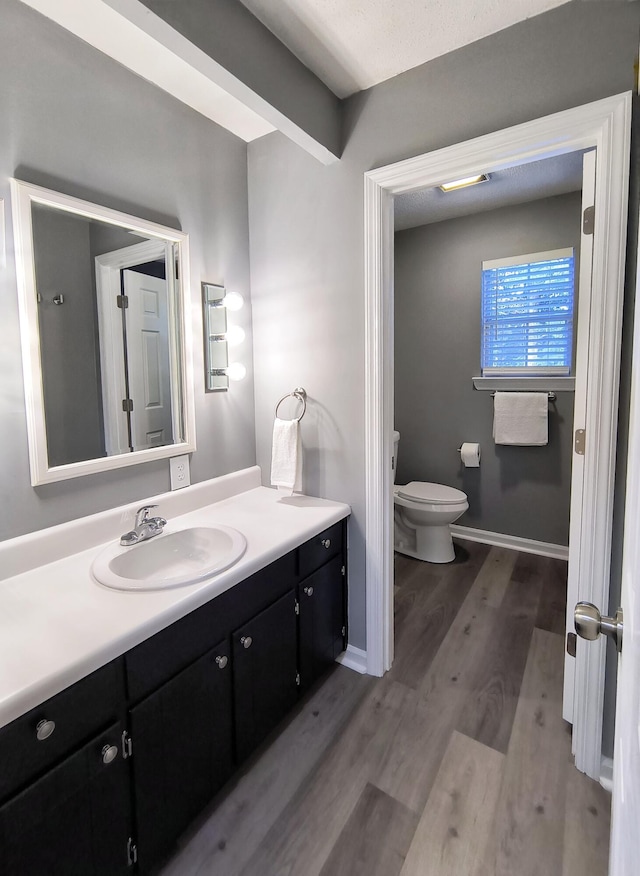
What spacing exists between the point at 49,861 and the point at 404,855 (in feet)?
2.97

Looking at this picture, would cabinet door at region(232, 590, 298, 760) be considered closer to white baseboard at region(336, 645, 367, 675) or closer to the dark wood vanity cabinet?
the dark wood vanity cabinet

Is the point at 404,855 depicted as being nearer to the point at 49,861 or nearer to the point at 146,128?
the point at 49,861

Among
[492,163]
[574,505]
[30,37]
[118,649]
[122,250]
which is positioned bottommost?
[118,649]

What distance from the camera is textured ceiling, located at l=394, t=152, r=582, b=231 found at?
2.33m

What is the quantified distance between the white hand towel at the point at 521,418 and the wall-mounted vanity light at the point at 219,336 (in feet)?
6.10

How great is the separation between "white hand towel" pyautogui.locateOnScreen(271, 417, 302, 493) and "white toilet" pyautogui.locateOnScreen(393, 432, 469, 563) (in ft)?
3.31

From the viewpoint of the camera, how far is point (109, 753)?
3.17 feet

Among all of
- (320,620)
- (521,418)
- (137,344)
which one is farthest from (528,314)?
(137,344)

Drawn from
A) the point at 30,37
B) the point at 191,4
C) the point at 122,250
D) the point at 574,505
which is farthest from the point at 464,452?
the point at 30,37

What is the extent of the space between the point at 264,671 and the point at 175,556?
493 millimetres

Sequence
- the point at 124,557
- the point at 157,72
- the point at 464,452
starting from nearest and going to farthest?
1. the point at 124,557
2. the point at 157,72
3. the point at 464,452

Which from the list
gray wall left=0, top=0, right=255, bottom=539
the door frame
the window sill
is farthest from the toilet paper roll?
gray wall left=0, top=0, right=255, bottom=539

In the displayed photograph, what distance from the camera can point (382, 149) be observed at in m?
1.64

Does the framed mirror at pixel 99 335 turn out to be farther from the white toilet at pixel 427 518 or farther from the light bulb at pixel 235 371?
the white toilet at pixel 427 518
